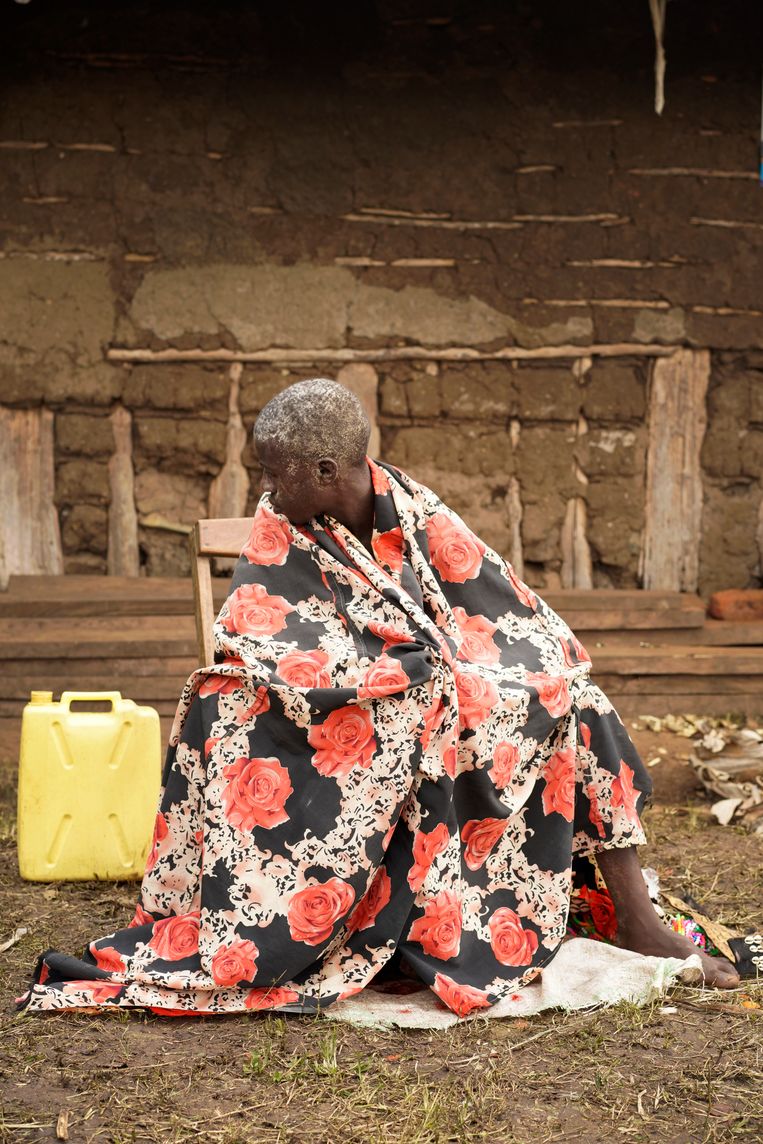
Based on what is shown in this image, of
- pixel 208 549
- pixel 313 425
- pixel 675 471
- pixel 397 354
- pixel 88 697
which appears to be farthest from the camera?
pixel 675 471

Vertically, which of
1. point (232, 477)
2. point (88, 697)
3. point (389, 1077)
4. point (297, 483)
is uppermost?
point (232, 477)

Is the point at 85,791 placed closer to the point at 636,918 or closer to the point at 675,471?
the point at 636,918

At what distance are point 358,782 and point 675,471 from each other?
174 inches

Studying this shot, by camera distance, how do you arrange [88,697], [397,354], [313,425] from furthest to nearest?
[397,354], [88,697], [313,425]

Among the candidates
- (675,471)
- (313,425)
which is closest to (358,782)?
(313,425)

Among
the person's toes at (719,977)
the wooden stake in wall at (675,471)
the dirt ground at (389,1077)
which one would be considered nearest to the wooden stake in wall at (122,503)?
the wooden stake in wall at (675,471)

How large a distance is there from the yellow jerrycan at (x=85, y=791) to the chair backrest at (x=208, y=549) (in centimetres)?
42

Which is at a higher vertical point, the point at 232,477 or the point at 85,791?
the point at 232,477

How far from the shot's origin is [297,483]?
3008 mm

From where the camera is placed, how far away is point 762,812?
4707mm

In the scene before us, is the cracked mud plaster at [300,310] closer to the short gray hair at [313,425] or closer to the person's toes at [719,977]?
A: the short gray hair at [313,425]

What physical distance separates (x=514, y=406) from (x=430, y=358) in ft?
1.71

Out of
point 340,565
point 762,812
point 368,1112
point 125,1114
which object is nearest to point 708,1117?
point 368,1112

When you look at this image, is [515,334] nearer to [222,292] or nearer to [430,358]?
[430,358]
